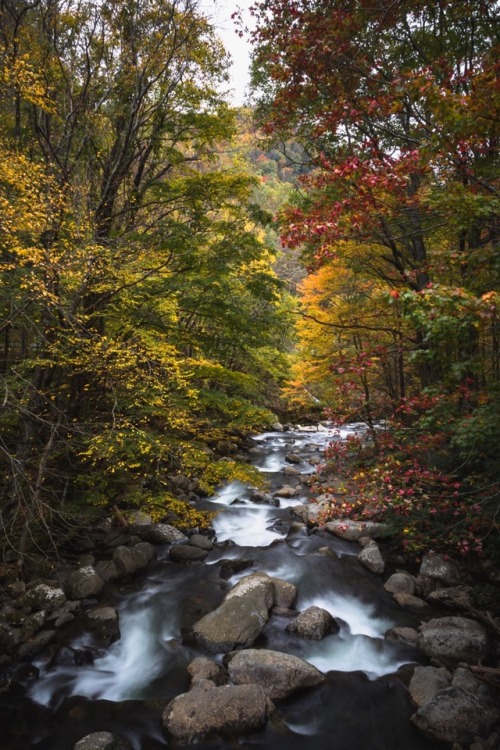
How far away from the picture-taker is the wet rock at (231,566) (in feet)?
26.7

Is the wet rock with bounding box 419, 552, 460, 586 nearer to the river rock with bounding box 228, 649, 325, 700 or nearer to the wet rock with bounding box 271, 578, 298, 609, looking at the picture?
the wet rock with bounding box 271, 578, 298, 609

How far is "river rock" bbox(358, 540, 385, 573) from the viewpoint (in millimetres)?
8195

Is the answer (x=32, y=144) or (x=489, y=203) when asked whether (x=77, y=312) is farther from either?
(x=489, y=203)

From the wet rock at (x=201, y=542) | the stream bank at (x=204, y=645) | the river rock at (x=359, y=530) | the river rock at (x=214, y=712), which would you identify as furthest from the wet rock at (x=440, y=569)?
the wet rock at (x=201, y=542)

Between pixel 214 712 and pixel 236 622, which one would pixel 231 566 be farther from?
pixel 214 712

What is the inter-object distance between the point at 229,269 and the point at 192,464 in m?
4.24

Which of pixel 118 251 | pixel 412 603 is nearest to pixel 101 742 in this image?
pixel 412 603

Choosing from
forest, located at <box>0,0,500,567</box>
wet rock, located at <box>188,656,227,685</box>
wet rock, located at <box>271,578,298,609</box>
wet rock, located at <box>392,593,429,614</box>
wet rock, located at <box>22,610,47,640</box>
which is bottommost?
wet rock, located at <box>392,593,429,614</box>

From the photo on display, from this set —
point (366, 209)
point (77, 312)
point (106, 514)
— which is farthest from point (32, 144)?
point (106, 514)

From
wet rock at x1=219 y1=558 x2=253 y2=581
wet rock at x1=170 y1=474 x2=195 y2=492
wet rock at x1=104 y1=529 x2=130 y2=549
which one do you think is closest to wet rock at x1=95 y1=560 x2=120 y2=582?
wet rock at x1=104 y1=529 x2=130 y2=549

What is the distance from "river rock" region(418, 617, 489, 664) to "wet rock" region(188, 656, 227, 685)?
120 inches

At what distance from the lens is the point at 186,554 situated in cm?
852

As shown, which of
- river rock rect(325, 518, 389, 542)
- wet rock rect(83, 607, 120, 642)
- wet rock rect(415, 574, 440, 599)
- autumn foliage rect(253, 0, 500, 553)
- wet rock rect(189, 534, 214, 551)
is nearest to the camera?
autumn foliage rect(253, 0, 500, 553)

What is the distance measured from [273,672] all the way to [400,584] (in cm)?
338
